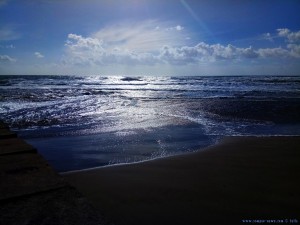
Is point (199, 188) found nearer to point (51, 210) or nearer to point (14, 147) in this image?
point (51, 210)

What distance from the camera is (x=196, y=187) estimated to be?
3711 mm

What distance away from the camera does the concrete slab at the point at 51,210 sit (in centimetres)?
166

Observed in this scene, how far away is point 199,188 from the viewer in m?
3.68

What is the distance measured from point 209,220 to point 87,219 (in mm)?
1642

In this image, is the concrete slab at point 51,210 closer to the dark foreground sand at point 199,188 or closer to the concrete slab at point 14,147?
the dark foreground sand at point 199,188

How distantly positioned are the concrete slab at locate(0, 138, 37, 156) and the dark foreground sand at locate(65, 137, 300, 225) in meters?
0.92

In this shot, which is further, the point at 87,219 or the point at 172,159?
the point at 172,159

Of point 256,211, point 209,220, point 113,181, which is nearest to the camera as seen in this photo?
point 209,220

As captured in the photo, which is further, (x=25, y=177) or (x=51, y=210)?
(x=25, y=177)

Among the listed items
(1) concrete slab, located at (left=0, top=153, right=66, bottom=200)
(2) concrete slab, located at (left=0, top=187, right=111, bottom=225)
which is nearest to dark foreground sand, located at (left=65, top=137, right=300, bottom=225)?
(1) concrete slab, located at (left=0, top=153, right=66, bottom=200)

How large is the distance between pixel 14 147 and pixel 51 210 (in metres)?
1.92

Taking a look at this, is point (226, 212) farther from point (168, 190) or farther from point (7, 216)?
point (7, 216)

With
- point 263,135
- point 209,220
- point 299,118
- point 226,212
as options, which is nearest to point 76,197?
point 209,220

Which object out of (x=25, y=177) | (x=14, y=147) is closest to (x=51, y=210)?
(x=25, y=177)
